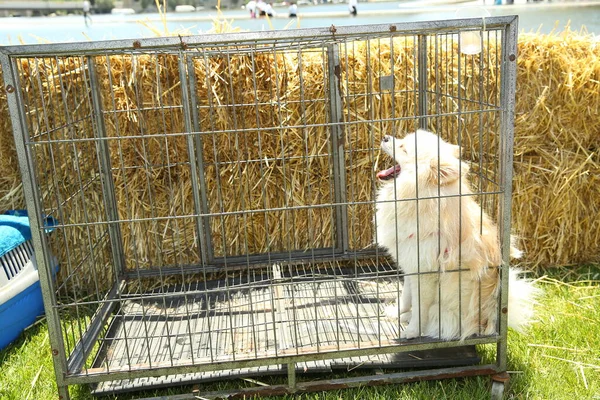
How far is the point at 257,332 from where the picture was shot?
308cm

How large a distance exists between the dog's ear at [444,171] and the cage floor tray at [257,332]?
53cm

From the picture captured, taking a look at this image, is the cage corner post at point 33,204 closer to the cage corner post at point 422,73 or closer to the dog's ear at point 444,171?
the dog's ear at point 444,171

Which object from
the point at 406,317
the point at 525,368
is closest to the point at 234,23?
the point at 406,317

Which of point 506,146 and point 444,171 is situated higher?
point 506,146

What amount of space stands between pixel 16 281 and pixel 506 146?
2862mm

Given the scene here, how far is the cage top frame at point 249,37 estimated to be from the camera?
2.18m

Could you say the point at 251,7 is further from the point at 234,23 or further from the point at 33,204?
the point at 33,204

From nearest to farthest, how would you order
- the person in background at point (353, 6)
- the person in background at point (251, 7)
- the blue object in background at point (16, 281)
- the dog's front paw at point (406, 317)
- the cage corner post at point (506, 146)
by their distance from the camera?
the cage corner post at point (506, 146), the dog's front paw at point (406, 317), the blue object in background at point (16, 281), the person in background at point (251, 7), the person in background at point (353, 6)

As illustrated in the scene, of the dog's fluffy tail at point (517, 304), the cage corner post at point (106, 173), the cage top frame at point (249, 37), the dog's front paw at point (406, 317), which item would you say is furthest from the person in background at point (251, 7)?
the dog's fluffy tail at point (517, 304)

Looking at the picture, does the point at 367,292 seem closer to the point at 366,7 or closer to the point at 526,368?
the point at 526,368

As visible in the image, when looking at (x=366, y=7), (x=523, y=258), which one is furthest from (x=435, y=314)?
(x=366, y=7)

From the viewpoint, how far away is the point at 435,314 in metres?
2.75

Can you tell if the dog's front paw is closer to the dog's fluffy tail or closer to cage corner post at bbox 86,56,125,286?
the dog's fluffy tail

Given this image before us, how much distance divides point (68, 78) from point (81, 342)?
190cm
